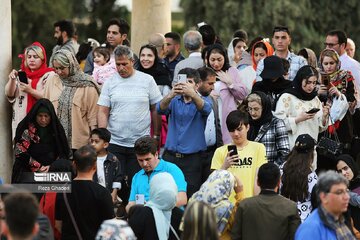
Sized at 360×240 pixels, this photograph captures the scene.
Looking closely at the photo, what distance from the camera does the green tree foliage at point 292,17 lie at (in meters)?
33.6

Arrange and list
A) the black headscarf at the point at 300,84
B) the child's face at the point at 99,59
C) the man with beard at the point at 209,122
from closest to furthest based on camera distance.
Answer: the black headscarf at the point at 300,84, the man with beard at the point at 209,122, the child's face at the point at 99,59

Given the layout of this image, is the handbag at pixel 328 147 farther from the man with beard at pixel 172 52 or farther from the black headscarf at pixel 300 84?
the man with beard at pixel 172 52

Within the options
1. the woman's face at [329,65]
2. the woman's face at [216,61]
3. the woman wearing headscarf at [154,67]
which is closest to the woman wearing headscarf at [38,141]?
the woman wearing headscarf at [154,67]

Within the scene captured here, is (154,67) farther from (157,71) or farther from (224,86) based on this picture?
(224,86)

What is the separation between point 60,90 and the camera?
1587cm

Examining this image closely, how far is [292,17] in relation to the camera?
33.8 meters

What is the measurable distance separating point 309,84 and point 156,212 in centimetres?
427

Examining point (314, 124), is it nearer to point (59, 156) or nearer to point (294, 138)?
point (294, 138)

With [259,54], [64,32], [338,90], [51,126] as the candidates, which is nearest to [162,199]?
[51,126]

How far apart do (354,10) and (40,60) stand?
18.7 m

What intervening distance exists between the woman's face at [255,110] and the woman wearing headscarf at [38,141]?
2168 mm

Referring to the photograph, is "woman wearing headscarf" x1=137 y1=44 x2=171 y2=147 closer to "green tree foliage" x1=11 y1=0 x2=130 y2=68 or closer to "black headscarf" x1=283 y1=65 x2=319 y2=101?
"black headscarf" x1=283 y1=65 x2=319 y2=101

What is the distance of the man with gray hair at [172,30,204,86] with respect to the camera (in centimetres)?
1702

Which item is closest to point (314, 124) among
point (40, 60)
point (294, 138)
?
point (294, 138)
